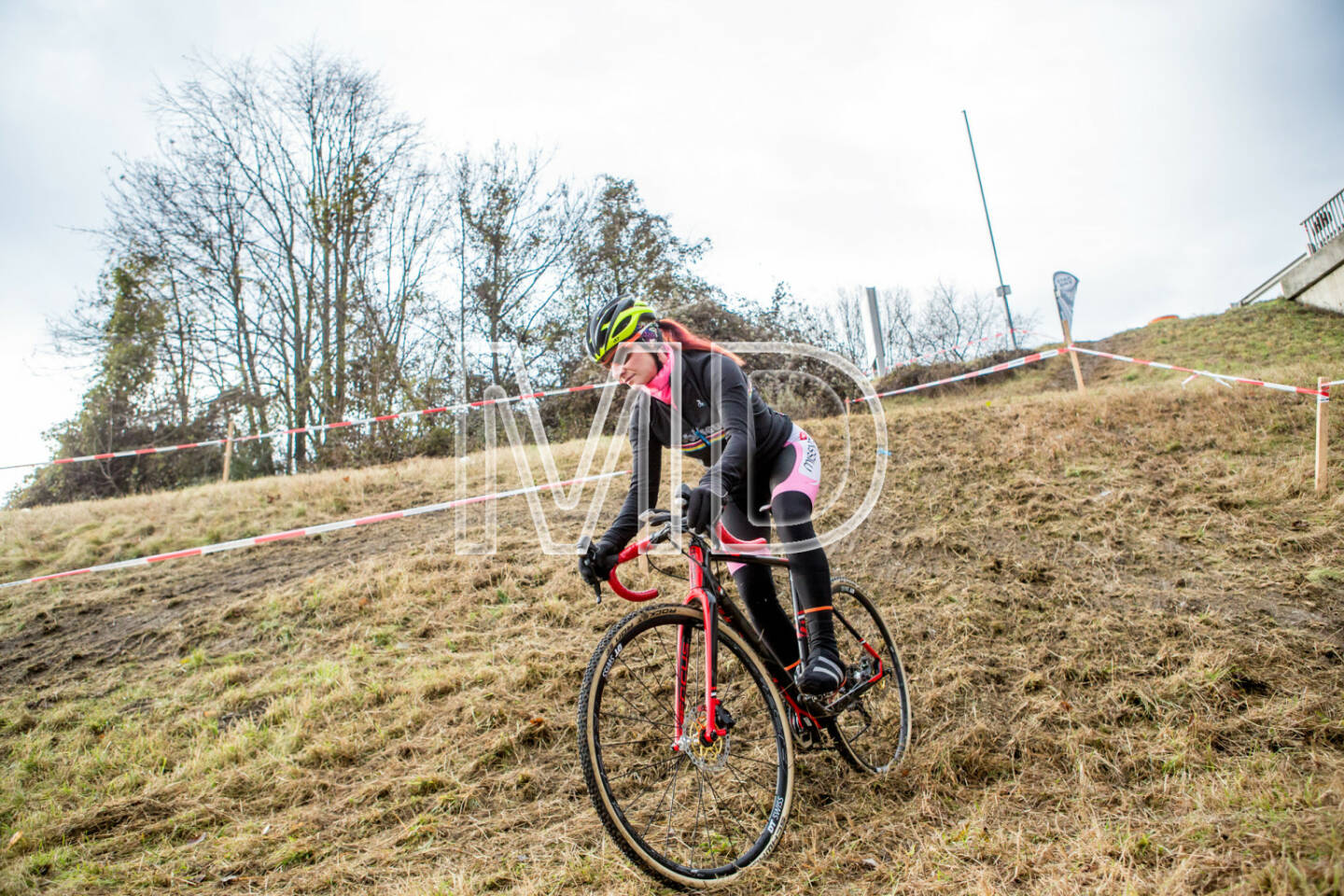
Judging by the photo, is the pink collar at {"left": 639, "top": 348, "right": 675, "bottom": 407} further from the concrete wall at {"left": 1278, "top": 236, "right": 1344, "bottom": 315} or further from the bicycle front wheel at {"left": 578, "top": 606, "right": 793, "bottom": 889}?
the concrete wall at {"left": 1278, "top": 236, "right": 1344, "bottom": 315}

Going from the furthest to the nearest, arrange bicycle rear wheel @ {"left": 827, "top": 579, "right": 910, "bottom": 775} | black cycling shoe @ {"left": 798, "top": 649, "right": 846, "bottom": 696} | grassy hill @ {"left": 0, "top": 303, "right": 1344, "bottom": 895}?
bicycle rear wheel @ {"left": 827, "top": 579, "right": 910, "bottom": 775}
black cycling shoe @ {"left": 798, "top": 649, "right": 846, "bottom": 696}
grassy hill @ {"left": 0, "top": 303, "right": 1344, "bottom": 895}

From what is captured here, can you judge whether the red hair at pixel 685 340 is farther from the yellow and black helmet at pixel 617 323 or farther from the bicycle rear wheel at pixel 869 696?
the bicycle rear wheel at pixel 869 696

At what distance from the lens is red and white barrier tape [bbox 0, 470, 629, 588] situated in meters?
7.48

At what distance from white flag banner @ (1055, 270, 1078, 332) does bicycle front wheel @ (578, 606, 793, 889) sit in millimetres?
10139

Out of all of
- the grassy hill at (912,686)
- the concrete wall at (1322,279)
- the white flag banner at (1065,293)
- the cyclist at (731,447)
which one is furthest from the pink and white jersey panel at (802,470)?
the concrete wall at (1322,279)

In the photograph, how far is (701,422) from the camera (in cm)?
335

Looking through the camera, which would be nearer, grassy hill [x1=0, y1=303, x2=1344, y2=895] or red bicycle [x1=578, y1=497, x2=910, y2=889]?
red bicycle [x1=578, y1=497, x2=910, y2=889]

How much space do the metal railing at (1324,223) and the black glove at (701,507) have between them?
26950mm

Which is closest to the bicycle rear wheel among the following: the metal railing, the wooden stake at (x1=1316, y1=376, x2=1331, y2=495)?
the wooden stake at (x1=1316, y1=376, x2=1331, y2=495)

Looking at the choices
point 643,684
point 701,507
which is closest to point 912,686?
point 643,684

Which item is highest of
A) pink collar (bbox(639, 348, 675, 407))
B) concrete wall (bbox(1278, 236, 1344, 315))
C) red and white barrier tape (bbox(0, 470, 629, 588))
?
concrete wall (bbox(1278, 236, 1344, 315))

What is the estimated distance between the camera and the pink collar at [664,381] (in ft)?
10.7

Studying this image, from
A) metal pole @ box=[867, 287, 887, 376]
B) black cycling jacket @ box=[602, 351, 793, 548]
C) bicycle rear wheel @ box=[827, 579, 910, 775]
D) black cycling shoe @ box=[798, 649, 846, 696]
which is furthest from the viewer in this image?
metal pole @ box=[867, 287, 887, 376]

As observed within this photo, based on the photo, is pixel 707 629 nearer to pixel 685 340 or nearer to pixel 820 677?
pixel 820 677
